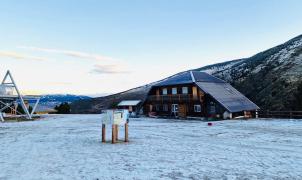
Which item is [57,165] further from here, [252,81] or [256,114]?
[252,81]

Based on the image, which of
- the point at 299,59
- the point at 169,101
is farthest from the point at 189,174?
the point at 299,59

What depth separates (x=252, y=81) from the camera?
82312 millimetres

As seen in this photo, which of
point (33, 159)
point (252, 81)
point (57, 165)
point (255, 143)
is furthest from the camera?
point (252, 81)

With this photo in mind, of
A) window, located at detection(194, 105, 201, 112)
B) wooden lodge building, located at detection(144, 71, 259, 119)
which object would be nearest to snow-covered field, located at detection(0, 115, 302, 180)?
wooden lodge building, located at detection(144, 71, 259, 119)

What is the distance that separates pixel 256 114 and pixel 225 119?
727 centimetres

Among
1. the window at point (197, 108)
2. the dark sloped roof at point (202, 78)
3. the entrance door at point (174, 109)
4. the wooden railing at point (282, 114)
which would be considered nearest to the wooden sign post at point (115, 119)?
the window at point (197, 108)

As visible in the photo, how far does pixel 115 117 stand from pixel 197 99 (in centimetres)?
2605

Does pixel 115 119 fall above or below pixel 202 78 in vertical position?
below

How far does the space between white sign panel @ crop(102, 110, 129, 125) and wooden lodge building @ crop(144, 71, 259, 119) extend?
23306 millimetres

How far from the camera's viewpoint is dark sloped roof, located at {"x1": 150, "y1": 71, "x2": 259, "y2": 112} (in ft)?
136

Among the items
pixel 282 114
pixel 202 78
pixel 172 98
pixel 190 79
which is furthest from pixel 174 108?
pixel 282 114

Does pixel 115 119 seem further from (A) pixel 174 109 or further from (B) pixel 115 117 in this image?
(A) pixel 174 109

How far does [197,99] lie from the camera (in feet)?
141

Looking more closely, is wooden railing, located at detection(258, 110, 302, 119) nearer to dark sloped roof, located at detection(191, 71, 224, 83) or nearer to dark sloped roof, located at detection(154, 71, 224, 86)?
dark sloped roof, located at detection(191, 71, 224, 83)
